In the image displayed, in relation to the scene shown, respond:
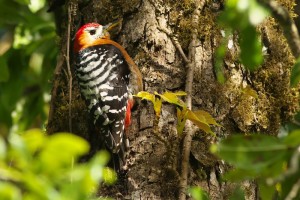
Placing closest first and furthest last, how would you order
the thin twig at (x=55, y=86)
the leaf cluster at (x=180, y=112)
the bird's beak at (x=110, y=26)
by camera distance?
the leaf cluster at (x=180, y=112) → the bird's beak at (x=110, y=26) → the thin twig at (x=55, y=86)

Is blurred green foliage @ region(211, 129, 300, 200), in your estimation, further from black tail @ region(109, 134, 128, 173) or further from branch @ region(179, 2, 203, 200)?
black tail @ region(109, 134, 128, 173)

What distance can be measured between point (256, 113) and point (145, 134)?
0.65 metres

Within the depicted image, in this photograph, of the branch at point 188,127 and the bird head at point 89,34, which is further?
the bird head at point 89,34

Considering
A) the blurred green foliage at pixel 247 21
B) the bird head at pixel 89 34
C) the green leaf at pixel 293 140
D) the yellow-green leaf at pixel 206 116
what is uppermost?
the bird head at pixel 89 34

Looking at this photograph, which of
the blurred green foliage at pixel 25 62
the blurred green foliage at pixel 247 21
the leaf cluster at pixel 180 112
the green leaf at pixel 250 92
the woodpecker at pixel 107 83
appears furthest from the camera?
the blurred green foliage at pixel 25 62

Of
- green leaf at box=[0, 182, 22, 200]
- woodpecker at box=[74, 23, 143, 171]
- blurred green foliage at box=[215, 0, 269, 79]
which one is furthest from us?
woodpecker at box=[74, 23, 143, 171]

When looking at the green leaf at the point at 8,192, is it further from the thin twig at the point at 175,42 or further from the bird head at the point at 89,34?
the bird head at the point at 89,34

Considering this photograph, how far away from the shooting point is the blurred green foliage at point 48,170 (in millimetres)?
1616

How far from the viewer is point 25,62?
499 cm

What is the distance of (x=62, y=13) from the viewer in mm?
4805

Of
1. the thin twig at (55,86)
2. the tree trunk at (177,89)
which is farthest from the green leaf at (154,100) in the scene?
the thin twig at (55,86)

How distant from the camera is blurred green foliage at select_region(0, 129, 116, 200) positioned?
1616mm

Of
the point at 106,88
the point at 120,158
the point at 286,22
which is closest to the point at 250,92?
the point at 120,158

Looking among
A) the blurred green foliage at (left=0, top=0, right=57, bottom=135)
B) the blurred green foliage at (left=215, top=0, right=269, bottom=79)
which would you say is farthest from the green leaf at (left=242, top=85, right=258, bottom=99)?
the blurred green foliage at (left=0, top=0, right=57, bottom=135)
